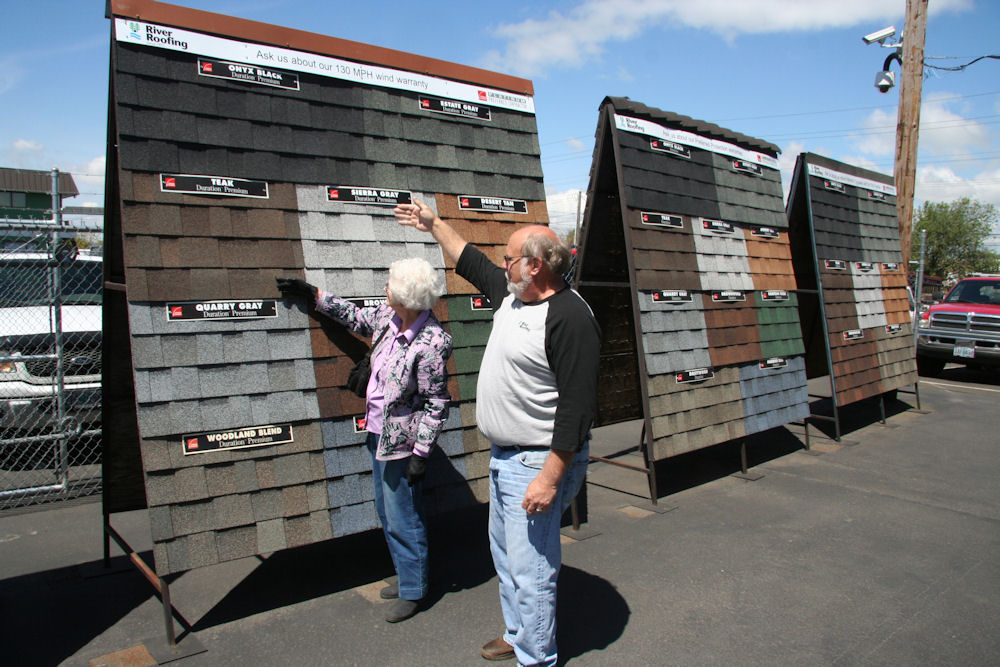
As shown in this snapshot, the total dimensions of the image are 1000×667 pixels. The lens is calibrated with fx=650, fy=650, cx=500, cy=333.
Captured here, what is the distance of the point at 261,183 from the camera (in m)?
3.70

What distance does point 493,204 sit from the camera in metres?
4.67

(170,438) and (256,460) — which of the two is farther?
(256,460)

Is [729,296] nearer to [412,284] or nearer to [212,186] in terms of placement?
[412,284]

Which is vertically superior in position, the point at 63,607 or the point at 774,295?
the point at 774,295

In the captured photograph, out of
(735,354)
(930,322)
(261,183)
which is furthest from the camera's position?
(930,322)

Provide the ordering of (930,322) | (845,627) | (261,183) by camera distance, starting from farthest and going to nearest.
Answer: (930,322), (261,183), (845,627)

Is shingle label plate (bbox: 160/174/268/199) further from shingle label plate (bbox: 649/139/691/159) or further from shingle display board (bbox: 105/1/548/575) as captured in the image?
shingle label plate (bbox: 649/139/691/159)

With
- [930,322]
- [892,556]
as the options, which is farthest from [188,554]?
[930,322]

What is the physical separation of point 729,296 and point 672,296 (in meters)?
1.04

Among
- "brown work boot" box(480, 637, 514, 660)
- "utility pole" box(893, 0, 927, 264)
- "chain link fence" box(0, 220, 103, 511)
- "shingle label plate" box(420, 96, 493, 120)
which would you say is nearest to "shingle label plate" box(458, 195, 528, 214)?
"shingle label plate" box(420, 96, 493, 120)

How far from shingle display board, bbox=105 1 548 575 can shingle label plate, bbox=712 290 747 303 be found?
289 cm

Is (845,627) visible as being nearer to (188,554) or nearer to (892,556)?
(892,556)

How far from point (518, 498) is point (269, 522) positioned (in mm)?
1526

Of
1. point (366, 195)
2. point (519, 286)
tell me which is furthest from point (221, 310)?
point (519, 286)
